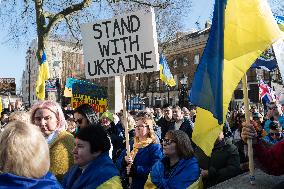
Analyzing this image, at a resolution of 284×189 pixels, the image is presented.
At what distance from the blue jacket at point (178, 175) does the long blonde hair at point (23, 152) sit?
186cm

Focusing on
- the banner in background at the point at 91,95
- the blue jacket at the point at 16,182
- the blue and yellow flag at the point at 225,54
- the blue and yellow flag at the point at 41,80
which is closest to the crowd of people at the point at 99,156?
the blue jacket at the point at 16,182

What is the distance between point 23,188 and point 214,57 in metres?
1.65

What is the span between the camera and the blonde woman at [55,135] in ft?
12.2

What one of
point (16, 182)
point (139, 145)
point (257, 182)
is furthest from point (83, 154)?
point (139, 145)

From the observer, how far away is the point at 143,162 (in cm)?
511

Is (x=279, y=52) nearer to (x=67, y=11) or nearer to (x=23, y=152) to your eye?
(x=23, y=152)

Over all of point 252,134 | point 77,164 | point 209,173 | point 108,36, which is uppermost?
point 108,36

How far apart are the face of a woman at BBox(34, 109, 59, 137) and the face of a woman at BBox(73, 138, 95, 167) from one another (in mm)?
709

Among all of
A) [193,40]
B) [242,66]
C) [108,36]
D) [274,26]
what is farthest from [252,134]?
[193,40]

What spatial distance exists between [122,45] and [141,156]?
1.37 m

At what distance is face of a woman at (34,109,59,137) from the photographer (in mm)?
4035

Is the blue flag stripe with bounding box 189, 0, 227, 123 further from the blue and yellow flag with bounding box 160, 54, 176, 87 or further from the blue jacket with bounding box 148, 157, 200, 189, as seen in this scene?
the blue and yellow flag with bounding box 160, 54, 176, 87

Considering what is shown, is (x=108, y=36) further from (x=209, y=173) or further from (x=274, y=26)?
(x=274, y=26)

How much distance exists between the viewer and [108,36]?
5348 mm
